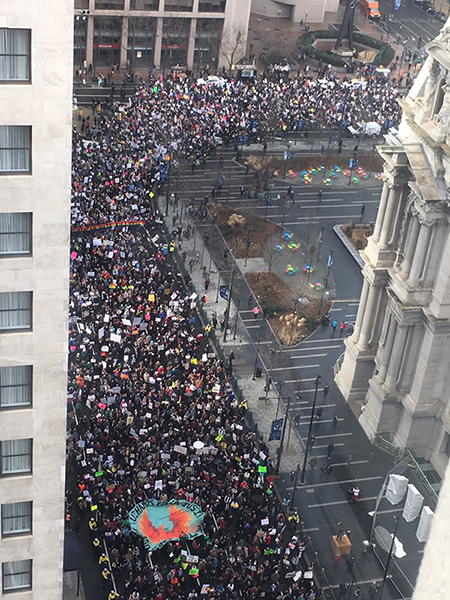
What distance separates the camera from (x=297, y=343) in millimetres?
83562

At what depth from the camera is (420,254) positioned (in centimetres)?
6594

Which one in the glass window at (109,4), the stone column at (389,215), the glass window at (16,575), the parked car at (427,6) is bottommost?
the parked car at (427,6)

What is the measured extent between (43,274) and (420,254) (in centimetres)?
3791

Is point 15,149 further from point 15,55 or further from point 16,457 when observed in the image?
point 16,457

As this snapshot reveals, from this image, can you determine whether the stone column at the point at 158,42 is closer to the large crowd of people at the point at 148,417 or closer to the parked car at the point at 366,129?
the parked car at the point at 366,129

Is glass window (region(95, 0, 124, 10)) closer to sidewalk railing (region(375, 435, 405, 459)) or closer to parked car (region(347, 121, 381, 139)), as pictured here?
parked car (region(347, 121, 381, 139))

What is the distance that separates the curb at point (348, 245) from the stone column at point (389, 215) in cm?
2511

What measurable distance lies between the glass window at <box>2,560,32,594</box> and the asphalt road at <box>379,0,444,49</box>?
419 feet

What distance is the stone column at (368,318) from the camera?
71.8m

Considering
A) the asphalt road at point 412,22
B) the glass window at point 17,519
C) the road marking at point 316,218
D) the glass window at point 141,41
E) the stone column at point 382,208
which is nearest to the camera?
the glass window at point 17,519

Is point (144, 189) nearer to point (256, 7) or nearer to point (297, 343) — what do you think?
point (297, 343)

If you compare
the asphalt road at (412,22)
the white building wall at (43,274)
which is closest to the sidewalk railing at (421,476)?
the white building wall at (43,274)

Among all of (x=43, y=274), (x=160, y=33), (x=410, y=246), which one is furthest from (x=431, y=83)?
(x=160, y=33)

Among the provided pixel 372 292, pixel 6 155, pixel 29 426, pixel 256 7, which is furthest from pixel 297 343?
pixel 256 7
